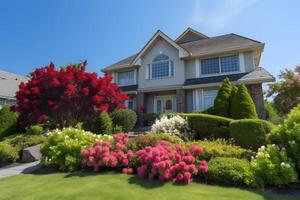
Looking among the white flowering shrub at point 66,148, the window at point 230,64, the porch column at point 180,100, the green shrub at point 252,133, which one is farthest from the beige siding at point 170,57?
the white flowering shrub at point 66,148

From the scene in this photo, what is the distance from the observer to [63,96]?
12.6 metres

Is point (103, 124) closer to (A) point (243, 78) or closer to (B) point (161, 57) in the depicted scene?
(B) point (161, 57)

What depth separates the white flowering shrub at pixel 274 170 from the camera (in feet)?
18.5

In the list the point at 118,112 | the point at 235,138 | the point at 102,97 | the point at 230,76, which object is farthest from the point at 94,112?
the point at 230,76

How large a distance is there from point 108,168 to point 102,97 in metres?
6.13

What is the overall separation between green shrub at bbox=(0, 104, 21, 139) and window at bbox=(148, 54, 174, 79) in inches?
449

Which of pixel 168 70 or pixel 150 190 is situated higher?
pixel 168 70

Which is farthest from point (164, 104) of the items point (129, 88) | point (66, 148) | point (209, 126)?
point (66, 148)

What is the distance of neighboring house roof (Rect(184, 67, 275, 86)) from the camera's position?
662 inches

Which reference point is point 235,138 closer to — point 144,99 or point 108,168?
point 108,168

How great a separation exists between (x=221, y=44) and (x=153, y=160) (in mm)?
16353

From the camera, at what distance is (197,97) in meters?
19.4

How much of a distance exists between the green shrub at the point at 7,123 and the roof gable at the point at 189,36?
17.9 metres

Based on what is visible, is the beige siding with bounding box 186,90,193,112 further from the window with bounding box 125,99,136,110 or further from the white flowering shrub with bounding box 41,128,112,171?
the white flowering shrub with bounding box 41,128,112,171
